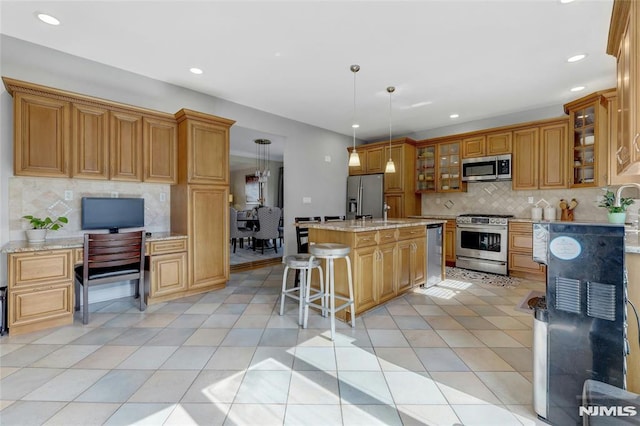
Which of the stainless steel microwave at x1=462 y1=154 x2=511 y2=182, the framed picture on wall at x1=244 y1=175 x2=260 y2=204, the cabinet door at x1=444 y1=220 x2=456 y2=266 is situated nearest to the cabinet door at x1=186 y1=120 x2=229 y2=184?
the cabinet door at x1=444 y1=220 x2=456 y2=266

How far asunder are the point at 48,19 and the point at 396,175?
5.34 metres

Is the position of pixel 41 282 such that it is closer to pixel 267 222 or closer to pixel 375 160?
pixel 267 222

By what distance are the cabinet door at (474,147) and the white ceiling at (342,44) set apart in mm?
884

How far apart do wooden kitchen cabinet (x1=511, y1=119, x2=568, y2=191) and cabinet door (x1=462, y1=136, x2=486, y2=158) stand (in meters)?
0.49

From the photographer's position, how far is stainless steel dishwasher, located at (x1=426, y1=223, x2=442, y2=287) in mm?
3900

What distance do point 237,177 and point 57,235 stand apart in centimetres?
806

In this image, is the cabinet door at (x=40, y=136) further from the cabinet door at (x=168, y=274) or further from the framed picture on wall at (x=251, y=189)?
the framed picture on wall at (x=251, y=189)

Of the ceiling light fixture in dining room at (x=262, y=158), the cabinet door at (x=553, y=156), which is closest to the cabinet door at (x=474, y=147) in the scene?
the cabinet door at (x=553, y=156)

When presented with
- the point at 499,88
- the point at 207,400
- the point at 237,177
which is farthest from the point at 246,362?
the point at 237,177

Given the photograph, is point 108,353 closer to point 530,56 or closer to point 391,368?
point 391,368

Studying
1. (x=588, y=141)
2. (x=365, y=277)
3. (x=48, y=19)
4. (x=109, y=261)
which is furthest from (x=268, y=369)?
(x=588, y=141)

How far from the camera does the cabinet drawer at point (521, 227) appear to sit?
4344 mm

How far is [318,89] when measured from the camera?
3963 millimetres

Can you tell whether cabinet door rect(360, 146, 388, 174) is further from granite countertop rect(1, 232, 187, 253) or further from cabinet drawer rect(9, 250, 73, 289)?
cabinet drawer rect(9, 250, 73, 289)
